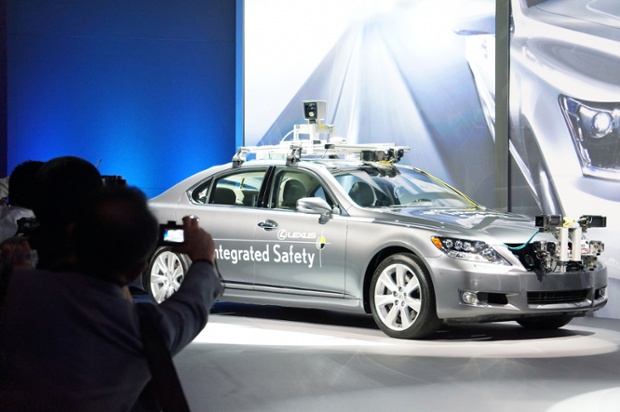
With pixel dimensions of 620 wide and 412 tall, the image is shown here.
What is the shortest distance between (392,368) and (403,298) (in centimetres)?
129

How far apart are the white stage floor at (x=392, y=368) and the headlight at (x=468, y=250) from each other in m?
0.64

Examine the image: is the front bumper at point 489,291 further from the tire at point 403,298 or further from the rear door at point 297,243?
the rear door at point 297,243

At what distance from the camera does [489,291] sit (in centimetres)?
749

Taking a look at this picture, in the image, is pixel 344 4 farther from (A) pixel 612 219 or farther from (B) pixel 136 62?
(A) pixel 612 219

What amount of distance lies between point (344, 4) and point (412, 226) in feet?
20.3

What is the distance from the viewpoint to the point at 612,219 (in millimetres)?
10000

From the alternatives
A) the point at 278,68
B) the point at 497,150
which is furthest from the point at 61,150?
the point at 497,150

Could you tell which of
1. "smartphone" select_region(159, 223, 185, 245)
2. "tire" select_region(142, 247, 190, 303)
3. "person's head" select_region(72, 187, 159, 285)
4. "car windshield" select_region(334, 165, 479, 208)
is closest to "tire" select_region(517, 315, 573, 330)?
"car windshield" select_region(334, 165, 479, 208)

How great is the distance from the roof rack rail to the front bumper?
204cm

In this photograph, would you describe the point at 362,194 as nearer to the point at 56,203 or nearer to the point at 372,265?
the point at 372,265

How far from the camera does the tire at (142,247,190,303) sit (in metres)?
9.42

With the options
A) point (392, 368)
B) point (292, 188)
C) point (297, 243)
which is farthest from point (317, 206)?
point (392, 368)

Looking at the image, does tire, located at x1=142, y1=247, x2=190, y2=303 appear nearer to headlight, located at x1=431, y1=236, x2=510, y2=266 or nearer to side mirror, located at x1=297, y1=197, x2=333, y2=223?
side mirror, located at x1=297, y1=197, x2=333, y2=223

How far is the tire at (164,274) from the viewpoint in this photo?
942 cm
